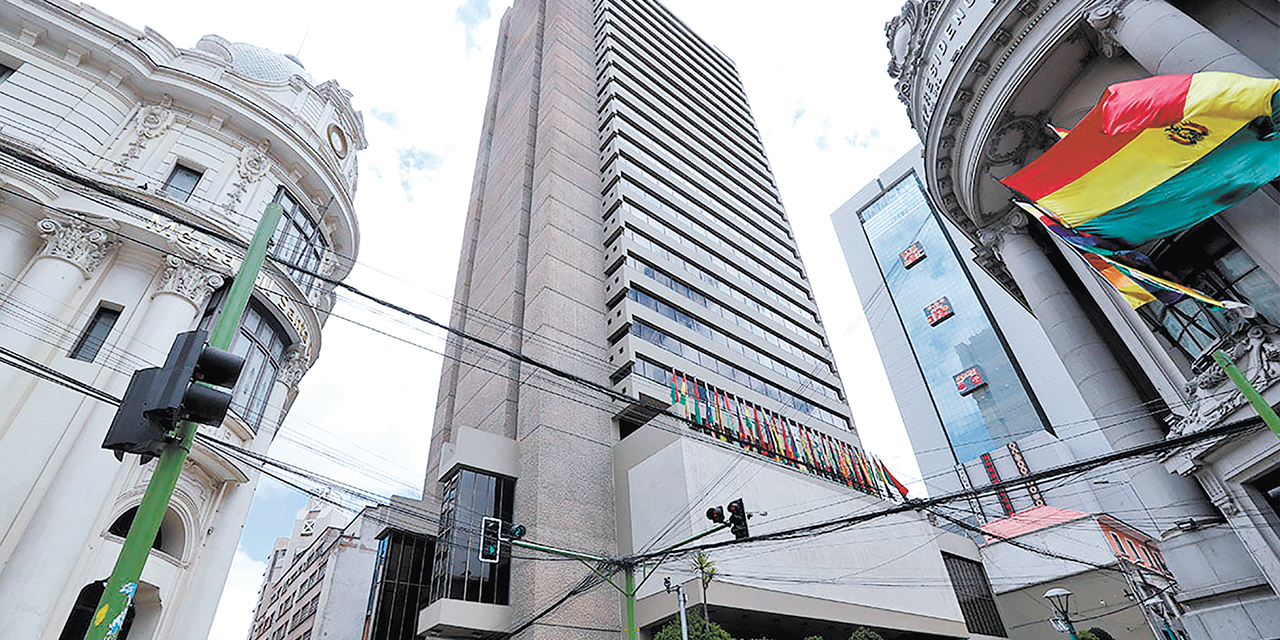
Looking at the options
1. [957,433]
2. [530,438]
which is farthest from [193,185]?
[957,433]

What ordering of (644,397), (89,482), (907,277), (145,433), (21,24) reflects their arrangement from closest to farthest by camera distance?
(145,433) < (89,482) < (21,24) < (644,397) < (907,277)

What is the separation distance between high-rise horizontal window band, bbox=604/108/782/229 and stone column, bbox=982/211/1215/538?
30.1 meters

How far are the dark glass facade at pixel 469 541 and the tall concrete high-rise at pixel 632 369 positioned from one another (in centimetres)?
10

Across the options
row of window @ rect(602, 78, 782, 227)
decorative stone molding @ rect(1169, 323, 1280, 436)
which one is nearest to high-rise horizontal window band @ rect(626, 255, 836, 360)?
row of window @ rect(602, 78, 782, 227)

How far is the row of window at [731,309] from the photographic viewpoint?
128ft

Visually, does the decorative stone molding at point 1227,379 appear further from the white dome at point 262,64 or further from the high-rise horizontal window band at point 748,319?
the white dome at point 262,64

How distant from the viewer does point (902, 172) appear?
11244 centimetres

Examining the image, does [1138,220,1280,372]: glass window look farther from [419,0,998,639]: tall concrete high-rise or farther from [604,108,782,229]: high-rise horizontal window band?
[604,108,782,229]: high-rise horizontal window band

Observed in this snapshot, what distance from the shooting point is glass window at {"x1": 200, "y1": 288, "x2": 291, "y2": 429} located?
18.3 metres

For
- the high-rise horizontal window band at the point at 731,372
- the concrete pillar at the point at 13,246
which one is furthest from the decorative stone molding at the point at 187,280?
the high-rise horizontal window band at the point at 731,372

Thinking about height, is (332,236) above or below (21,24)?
below

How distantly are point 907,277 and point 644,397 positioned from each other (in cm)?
8794

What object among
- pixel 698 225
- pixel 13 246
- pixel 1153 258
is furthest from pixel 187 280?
pixel 698 225

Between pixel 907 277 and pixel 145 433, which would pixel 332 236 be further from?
pixel 907 277
